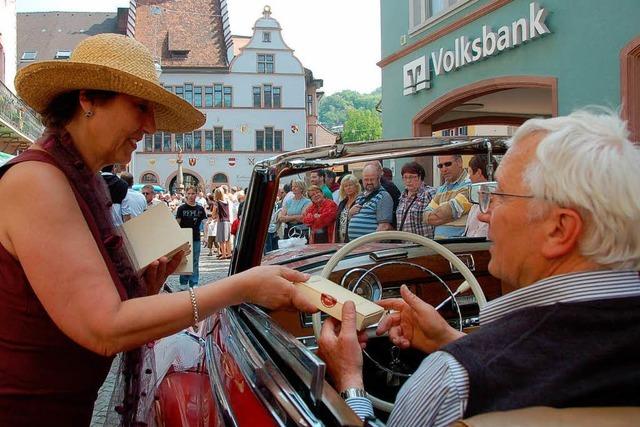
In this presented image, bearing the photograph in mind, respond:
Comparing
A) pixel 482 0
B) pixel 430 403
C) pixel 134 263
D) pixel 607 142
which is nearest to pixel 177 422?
pixel 134 263

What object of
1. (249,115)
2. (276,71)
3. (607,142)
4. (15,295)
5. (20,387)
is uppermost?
(276,71)

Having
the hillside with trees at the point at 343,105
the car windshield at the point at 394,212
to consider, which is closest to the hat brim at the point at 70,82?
the car windshield at the point at 394,212

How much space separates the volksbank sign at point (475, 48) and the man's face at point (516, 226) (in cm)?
856

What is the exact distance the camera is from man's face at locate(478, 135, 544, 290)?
1.49m

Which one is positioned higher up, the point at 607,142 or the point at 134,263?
the point at 607,142

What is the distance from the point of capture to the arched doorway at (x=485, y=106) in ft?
36.2

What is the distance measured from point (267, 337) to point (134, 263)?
21.4 inches

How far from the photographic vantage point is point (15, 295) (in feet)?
5.29

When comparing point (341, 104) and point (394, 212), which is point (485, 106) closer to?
point (394, 212)

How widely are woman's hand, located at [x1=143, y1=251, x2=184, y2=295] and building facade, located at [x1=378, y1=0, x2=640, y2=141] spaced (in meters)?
4.58

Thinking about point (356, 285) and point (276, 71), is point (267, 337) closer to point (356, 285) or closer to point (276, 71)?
point (356, 285)

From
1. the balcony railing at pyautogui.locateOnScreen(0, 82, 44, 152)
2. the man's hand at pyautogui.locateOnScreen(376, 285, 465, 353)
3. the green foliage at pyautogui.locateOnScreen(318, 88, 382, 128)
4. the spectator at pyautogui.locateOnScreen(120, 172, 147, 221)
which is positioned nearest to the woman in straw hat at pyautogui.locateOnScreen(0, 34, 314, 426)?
the man's hand at pyautogui.locateOnScreen(376, 285, 465, 353)

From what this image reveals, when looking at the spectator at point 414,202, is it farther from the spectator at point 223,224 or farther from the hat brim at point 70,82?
the spectator at point 223,224

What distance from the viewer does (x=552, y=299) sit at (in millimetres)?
1322
